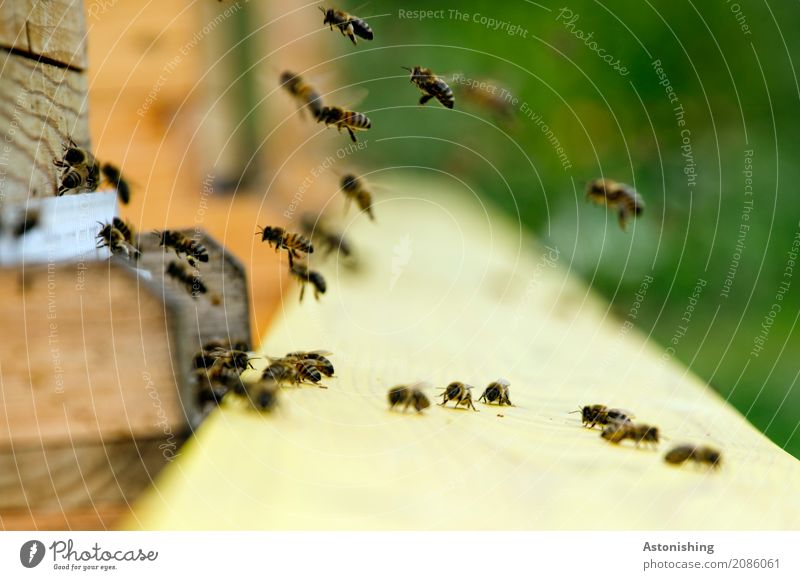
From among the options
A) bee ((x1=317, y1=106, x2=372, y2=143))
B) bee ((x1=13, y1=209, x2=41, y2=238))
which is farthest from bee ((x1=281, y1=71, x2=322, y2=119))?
bee ((x1=13, y1=209, x2=41, y2=238))

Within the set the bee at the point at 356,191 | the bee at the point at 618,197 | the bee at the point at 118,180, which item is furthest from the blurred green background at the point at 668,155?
the bee at the point at 118,180

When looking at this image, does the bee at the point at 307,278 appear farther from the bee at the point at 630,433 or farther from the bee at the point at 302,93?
the bee at the point at 630,433

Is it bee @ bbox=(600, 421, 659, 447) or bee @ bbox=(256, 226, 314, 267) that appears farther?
bee @ bbox=(256, 226, 314, 267)

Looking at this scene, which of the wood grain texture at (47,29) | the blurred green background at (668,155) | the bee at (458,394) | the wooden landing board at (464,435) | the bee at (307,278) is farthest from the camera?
the blurred green background at (668,155)

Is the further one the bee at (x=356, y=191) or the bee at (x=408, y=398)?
the bee at (x=356, y=191)

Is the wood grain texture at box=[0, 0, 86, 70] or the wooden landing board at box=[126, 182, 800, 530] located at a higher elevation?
the wood grain texture at box=[0, 0, 86, 70]

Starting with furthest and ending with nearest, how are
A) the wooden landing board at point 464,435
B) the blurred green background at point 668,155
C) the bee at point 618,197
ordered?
the blurred green background at point 668,155, the bee at point 618,197, the wooden landing board at point 464,435

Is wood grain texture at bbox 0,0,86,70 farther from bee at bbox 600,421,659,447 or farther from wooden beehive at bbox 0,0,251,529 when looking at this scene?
bee at bbox 600,421,659,447
